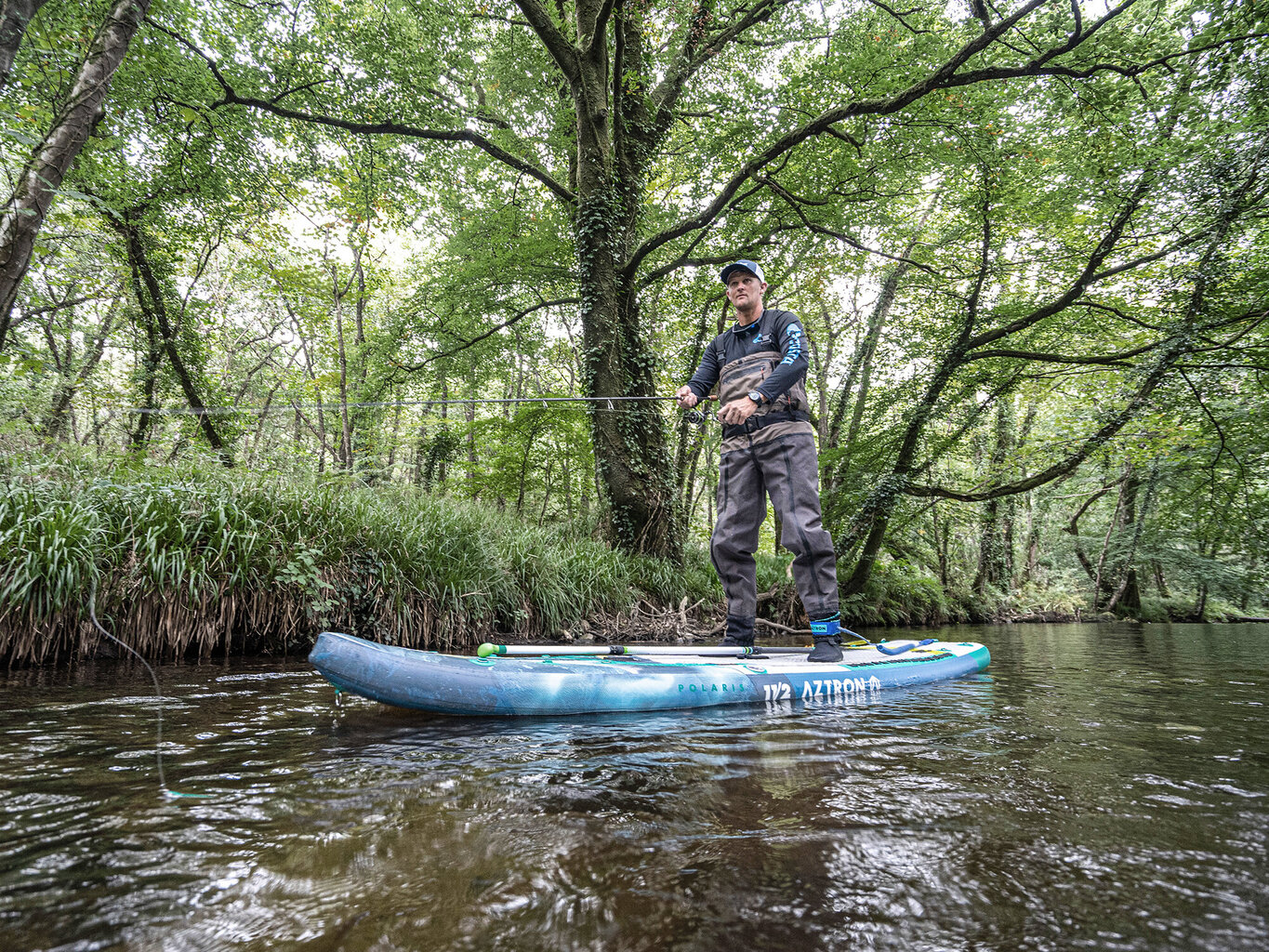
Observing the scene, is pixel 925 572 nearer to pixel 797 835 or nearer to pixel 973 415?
pixel 973 415

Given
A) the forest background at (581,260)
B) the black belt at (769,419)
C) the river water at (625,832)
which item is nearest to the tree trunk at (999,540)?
the forest background at (581,260)

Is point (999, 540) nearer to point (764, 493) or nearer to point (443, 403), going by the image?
point (764, 493)

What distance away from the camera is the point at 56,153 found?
154 inches

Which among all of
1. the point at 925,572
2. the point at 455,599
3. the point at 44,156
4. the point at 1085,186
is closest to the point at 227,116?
the point at 44,156

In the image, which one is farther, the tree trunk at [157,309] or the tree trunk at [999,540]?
the tree trunk at [999,540]

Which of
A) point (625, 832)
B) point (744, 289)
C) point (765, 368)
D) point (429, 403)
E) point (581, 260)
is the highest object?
point (581, 260)

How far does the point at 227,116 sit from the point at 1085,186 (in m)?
11.5

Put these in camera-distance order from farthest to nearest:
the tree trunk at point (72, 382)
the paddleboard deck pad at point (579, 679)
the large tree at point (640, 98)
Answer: the tree trunk at point (72, 382)
the large tree at point (640, 98)
the paddleboard deck pad at point (579, 679)

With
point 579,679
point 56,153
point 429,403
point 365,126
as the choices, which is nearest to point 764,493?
point 579,679

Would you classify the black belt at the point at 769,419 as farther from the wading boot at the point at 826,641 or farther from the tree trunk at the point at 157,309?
the tree trunk at the point at 157,309

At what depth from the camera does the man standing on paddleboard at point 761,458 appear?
3.56 m

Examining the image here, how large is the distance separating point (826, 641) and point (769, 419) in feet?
4.87

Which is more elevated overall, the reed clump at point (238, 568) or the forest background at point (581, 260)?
the forest background at point (581, 260)

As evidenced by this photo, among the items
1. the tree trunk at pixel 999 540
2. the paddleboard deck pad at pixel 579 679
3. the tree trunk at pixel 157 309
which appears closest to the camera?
the paddleboard deck pad at pixel 579 679
